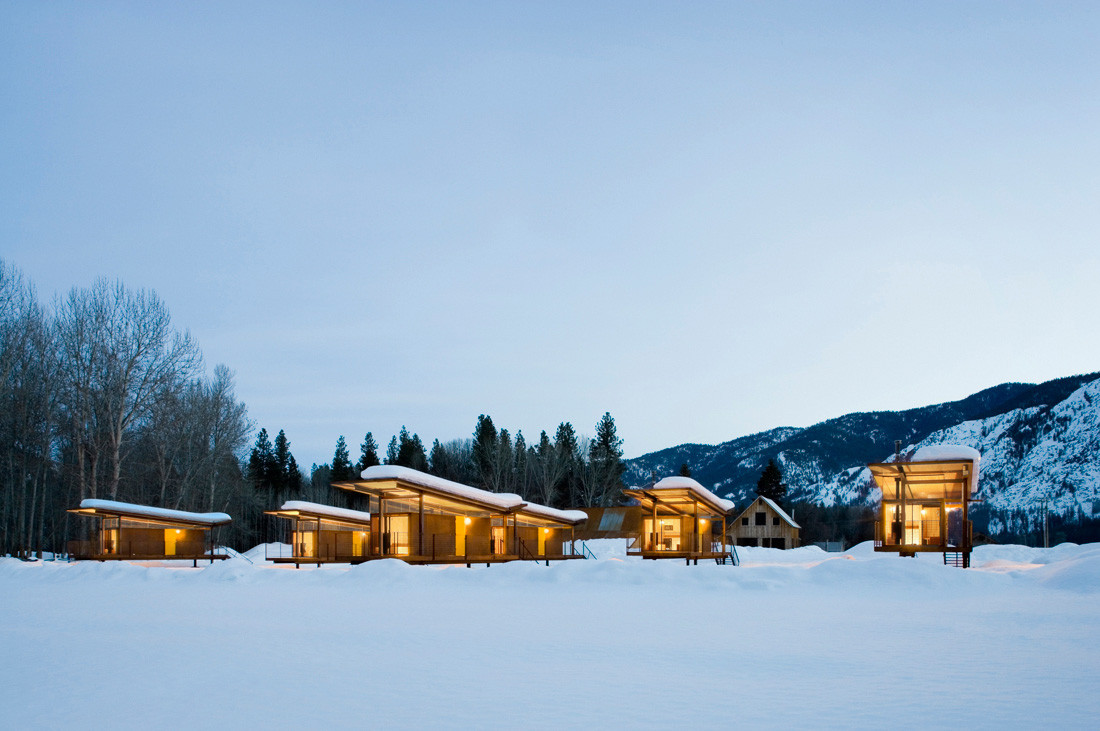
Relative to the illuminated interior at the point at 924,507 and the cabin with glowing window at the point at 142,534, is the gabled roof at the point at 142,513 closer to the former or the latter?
the cabin with glowing window at the point at 142,534

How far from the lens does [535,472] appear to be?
75188mm

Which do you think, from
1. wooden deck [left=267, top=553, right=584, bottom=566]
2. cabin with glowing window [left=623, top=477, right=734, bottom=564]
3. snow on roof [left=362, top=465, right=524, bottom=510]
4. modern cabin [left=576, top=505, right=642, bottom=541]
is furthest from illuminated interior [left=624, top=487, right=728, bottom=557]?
modern cabin [left=576, top=505, right=642, bottom=541]

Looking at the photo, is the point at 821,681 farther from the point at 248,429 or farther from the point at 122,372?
the point at 248,429

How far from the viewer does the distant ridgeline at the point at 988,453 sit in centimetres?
9850

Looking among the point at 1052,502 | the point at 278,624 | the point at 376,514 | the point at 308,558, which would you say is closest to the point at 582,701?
the point at 278,624

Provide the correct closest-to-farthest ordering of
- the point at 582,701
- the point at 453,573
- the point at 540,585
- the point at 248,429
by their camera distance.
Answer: the point at 582,701
the point at 540,585
the point at 453,573
the point at 248,429

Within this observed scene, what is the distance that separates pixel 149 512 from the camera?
3391 centimetres

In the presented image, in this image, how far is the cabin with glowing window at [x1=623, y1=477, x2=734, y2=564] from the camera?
32750 mm

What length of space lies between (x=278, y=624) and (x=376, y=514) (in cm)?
1682

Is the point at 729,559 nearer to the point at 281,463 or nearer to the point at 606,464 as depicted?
the point at 606,464

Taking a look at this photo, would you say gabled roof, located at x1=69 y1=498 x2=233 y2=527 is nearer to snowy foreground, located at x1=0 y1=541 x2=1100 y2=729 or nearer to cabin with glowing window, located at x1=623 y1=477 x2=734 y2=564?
snowy foreground, located at x1=0 y1=541 x2=1100 y2=729

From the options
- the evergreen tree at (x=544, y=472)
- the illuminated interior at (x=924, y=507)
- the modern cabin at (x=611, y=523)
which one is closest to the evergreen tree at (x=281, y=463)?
the evergreen tree at (x=544, y=472)

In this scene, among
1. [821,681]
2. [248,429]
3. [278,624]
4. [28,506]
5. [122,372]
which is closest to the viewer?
[821,681]

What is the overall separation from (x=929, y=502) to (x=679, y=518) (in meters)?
10.9
